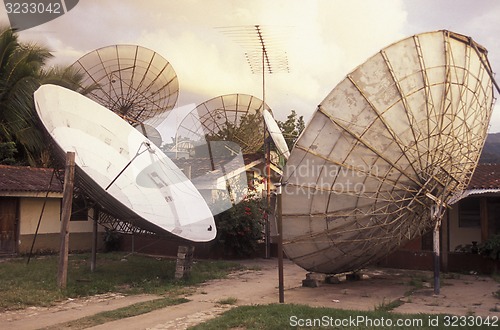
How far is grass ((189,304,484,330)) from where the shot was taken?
322 inches

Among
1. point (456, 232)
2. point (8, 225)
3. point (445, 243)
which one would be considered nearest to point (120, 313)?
point (445, 243)

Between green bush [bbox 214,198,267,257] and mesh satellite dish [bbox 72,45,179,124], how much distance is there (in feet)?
17.6

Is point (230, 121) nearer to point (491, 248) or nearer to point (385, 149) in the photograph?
point (491, 248)

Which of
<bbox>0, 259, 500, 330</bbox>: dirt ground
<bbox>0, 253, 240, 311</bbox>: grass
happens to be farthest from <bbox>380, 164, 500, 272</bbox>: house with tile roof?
<bbox>0, 253, 240, 311</bbox>: grass

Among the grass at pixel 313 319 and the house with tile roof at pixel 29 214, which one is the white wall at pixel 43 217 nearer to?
the house with tile roof at pixel 29 214

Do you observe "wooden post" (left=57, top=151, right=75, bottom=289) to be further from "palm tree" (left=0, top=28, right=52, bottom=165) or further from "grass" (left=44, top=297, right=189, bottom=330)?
"palm tree" (left=0, top=28, right=52, bottom=165)

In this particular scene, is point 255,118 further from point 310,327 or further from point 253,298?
point 310,327

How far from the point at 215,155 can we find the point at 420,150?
55.6 ft

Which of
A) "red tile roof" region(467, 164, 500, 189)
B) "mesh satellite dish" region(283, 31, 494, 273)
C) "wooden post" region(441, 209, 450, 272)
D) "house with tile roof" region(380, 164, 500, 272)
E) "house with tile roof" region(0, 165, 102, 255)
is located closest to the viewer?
"mesh satellite dish" region(283, 31, 494, 273)

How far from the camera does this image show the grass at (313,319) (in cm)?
819

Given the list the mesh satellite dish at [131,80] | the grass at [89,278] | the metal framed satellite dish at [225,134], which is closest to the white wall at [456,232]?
the grass at [89,278]

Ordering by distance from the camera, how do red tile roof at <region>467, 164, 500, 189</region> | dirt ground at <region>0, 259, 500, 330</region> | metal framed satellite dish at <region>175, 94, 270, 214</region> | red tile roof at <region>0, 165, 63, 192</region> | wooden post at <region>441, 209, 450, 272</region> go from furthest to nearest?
metal framed satellite dish at <region>175, 94, 270, 214</region>
red tile roof at <region>0, 165, 63, 192</region>
wooden post at <region>441, 209, 450, 272</region>
red tile roof at <region>467, 164, 500, 189</region>
dirt ground at <region>0, 259, 500, 330</region>

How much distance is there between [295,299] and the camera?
37.6 ft

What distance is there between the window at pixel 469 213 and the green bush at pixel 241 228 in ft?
24.1
